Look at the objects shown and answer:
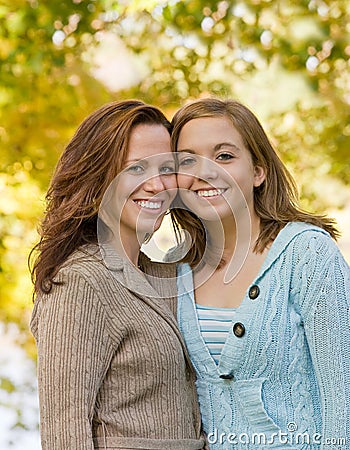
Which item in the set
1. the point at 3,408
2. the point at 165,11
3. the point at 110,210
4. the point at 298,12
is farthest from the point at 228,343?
the point at 3,408

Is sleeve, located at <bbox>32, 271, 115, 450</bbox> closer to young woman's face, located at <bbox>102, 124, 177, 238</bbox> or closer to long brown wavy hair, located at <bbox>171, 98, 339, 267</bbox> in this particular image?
young woman's face, located at <bbox>102, 124, 177, 238</bbox>

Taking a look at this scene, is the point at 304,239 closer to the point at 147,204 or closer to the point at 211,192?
the point at 211,192

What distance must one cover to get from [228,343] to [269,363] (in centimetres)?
11

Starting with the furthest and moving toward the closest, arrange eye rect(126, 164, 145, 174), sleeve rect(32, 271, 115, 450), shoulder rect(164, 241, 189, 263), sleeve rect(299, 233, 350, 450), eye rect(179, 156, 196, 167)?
shoulder rect(164, 241, 189, 263) → eye rect(179, 156, 196, 167) → eye rect(126, 164, 145, 174) → sleeve rect(299, 233, 350, 450) → sleeve rect(32, 271, 115, 450)

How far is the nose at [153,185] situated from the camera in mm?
2125

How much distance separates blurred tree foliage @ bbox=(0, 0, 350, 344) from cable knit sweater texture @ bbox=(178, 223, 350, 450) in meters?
1.61

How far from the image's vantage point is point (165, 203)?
7.20ft

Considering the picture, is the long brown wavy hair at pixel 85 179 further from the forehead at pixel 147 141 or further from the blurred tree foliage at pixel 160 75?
the blurred tree foliage at pixel 160 75

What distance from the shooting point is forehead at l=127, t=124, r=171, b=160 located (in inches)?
83.4

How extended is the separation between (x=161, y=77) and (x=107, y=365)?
7.63 feet

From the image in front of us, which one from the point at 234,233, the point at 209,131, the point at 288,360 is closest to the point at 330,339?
the point at 288,360

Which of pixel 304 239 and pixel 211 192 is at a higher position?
pixel 211 192

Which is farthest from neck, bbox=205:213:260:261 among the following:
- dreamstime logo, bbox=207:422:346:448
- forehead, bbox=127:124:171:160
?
dreamstime logo, bbox=207:422:346:448

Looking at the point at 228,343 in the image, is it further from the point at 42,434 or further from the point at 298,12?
the point at 298,12
